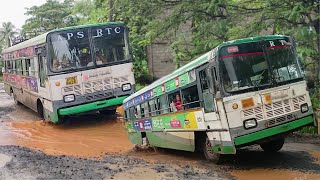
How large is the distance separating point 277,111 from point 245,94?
0.77 m

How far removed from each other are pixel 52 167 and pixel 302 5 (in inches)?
294

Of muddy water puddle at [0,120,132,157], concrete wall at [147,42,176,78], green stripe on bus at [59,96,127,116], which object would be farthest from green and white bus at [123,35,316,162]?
concrete wall at [147,42,176,78]

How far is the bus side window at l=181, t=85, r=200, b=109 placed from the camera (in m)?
8.73

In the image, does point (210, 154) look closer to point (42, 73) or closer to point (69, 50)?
point (69, 50)

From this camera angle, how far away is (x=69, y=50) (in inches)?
560

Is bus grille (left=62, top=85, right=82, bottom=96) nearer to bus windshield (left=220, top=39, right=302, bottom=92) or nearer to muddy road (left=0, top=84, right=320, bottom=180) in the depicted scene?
muddy road (left=0, top=84, right=320, bottom=180)

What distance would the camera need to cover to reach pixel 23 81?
19.3m

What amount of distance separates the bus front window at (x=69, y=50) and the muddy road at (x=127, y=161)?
2.43 m

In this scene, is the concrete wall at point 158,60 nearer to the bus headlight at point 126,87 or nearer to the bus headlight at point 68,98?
the bus headlight at point 126,87

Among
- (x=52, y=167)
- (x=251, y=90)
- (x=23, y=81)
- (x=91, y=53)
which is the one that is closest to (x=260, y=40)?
(x=251, y=90)

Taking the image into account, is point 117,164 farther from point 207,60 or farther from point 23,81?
point 23,81

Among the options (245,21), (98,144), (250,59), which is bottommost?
(98,144)

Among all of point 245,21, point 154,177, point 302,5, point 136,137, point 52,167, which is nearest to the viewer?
point 154,177

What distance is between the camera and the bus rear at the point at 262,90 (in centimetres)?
774
